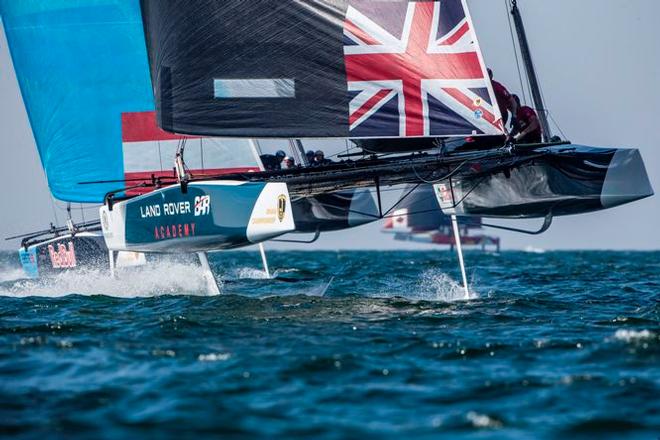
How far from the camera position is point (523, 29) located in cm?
1148

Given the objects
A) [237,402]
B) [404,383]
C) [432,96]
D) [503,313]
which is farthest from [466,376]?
[432,96]

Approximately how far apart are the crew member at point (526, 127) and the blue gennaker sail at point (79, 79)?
20.1ft

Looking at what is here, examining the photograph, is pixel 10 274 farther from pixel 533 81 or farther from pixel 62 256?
pixel 533 81

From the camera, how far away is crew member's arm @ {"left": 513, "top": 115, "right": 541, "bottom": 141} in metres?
11.0

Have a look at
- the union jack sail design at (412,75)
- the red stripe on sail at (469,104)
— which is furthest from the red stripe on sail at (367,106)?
the red stripe on sail at (469,104)

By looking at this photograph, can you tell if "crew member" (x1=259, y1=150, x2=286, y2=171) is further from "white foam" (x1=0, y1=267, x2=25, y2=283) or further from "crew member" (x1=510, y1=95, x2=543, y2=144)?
"white foam" (x1=0, y1=267, x2=25, y2=283)

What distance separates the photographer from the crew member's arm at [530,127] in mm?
11008

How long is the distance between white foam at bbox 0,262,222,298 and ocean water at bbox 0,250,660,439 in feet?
7.38

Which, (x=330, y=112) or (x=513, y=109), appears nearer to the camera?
(x=330, y=112)

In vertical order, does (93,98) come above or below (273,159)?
above

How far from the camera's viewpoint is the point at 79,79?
624 inches

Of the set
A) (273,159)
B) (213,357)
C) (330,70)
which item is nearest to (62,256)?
(273,159)

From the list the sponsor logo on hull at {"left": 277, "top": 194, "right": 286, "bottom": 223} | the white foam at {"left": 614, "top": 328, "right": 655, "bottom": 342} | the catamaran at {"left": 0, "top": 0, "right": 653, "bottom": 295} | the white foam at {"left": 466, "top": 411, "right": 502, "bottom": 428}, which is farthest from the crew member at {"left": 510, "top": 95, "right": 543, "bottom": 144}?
the white foam at {"left": 466, "top": 411, "right": 502, "bottom": 428}

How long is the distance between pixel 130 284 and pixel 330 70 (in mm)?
5010
